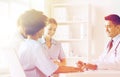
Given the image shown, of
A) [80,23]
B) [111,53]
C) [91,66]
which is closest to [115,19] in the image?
[111,53]

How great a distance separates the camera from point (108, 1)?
4.24 m

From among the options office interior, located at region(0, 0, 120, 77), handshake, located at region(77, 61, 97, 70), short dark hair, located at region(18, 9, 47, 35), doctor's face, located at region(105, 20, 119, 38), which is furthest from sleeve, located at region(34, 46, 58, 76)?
office interior, located at region(0, 0, 120, 77)

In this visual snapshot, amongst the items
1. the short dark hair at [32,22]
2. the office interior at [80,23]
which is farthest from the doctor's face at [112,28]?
the office interior at [80,23]

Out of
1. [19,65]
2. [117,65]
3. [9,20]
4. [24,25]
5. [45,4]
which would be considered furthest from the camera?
[45,4]

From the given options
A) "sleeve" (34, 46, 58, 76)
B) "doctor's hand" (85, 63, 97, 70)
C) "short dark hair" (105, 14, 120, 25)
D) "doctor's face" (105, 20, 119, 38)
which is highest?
"short dark hair" (105, 14, 120, 25)

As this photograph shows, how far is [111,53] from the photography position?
2.50 meters

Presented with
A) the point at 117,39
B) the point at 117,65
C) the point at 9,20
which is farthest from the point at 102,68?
the point at 9,20

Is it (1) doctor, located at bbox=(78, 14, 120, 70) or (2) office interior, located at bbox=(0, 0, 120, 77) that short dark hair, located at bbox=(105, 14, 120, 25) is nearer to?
(1) doctor, located at bbox=(78, 14, 120, 70)

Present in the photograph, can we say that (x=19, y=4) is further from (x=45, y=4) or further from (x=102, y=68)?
(x=102, y=68)

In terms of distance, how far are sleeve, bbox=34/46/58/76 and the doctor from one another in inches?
14.1

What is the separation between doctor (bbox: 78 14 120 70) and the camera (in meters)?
2.26

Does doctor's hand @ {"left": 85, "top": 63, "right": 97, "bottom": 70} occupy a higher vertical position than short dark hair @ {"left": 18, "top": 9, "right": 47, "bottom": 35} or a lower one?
lower

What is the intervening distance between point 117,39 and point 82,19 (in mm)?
1680

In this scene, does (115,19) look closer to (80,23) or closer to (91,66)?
(91,66)
